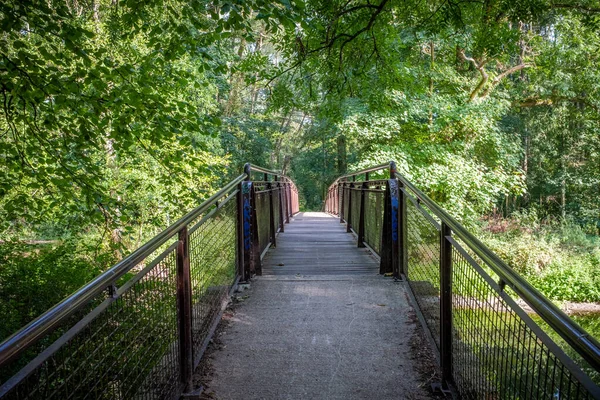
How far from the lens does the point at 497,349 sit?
2.08 m

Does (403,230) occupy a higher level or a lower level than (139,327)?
higher

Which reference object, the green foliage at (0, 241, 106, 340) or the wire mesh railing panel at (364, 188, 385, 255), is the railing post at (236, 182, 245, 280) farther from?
the green foliage at (0, 241, 106, 340)

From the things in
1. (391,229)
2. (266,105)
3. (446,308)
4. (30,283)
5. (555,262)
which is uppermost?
(266,105)

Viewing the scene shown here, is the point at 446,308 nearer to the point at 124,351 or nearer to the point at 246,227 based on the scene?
the point at 124,351

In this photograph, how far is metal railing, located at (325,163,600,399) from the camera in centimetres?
139

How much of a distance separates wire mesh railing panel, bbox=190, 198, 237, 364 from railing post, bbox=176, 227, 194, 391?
198 mm

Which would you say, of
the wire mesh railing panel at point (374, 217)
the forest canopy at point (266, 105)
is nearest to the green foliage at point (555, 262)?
the forest canopy at point (266, 105)

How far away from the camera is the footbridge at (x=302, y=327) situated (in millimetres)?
1503

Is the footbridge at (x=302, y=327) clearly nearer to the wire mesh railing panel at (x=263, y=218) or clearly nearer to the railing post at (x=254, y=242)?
the railing post at (x=254, y=242)

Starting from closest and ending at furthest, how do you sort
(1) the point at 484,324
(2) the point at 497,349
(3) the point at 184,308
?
(2) the point at 497,349 → (1) the point at 484,324 → (3) the point at 184,308

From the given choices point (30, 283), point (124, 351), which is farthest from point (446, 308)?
point (30, 283)

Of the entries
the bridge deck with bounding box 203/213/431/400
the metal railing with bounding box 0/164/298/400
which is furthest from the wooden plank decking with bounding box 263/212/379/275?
the metal railing with bounding box 0/164/298/400

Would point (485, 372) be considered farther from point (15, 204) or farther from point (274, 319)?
point (15, 204)

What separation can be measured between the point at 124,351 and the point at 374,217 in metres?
4.69
